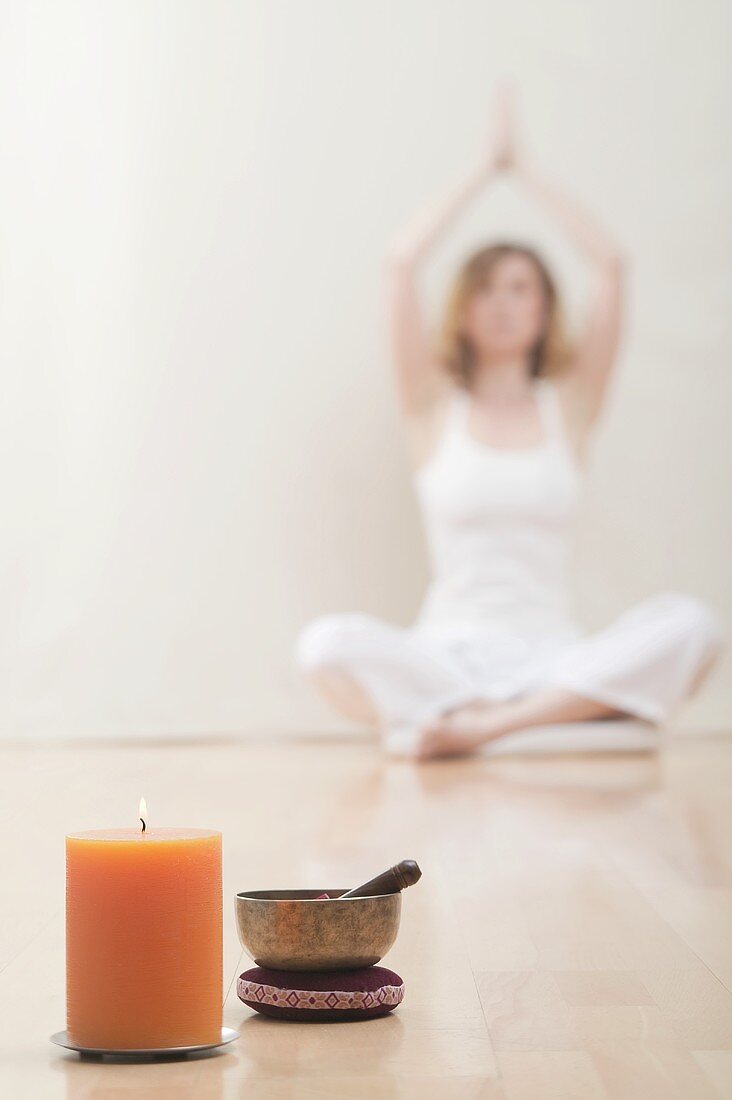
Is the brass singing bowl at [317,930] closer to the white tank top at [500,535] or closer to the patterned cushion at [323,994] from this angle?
the patterned cushion at [323,994]

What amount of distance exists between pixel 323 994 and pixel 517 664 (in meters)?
2.39

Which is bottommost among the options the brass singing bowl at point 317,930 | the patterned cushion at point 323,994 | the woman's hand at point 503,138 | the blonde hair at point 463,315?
the patterned cushion at point 323,994

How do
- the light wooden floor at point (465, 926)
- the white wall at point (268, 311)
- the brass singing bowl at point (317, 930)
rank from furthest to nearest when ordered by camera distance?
the white wall at point (268, 311) < the brass singing bowl at point (317, 930) < the light wooden floor at point (465, 926)

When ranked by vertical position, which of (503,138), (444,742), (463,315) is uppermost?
(503,138)

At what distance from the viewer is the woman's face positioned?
11.7 ft

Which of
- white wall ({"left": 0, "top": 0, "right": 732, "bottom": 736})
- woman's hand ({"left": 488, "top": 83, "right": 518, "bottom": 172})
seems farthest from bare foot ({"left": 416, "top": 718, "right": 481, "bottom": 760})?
woman's hand ({"left": 488, "top": 83, "right": 518, "bottom": 172})

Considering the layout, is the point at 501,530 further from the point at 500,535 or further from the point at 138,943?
the point at 138,943

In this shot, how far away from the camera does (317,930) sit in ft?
3.09

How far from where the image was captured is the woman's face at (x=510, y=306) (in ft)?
11.7

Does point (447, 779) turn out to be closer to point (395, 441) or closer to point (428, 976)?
point (395, 441)

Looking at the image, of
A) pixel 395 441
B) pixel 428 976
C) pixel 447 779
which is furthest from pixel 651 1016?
pixel 395 441

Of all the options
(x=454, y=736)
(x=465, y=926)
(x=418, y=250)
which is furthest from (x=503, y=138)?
(x=465, y=926)

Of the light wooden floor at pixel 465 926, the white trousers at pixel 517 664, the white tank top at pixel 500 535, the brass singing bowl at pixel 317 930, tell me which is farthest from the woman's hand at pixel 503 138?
the brass singing bowl at pixel 317 930

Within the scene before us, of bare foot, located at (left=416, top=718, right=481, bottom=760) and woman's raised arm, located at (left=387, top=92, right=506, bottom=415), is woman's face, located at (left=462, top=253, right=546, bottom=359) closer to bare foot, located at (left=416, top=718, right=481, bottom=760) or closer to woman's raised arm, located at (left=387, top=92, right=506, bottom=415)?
woman's raised arm, located at (left=387, top=92, right=506, bottom=415)
